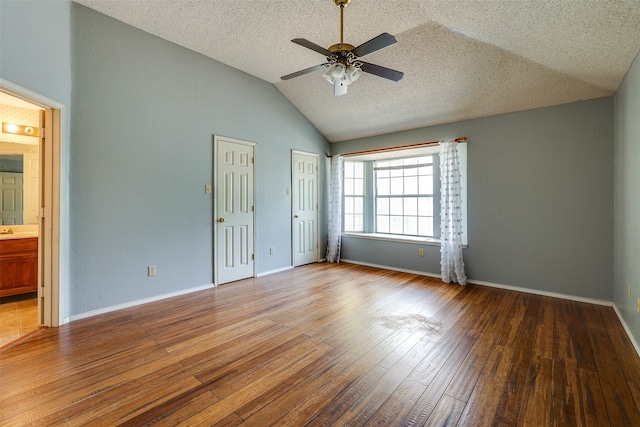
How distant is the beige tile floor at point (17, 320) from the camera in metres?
2.55

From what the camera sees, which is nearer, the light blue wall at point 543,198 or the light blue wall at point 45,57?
the light blue wall at point 45,57

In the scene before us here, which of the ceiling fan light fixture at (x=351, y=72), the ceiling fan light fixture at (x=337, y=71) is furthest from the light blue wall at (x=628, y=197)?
the ceiling fan light fixture at (x=337, y=71)

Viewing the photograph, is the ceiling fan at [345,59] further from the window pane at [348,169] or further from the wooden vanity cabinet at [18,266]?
the wooden vanity cabinet at [18,266]

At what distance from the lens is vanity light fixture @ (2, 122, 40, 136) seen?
374 cm

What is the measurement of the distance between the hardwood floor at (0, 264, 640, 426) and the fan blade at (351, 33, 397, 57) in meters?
2.38

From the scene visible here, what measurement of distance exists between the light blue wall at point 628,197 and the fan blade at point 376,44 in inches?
82.4

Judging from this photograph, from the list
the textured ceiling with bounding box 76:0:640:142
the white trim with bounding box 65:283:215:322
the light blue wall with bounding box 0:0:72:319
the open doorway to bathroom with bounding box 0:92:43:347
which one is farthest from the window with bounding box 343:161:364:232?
the open doorway to bathroom with bounding box 0:92:43:347

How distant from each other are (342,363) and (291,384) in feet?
1.43

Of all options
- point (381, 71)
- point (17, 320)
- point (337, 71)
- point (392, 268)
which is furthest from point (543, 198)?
point (17, 320)

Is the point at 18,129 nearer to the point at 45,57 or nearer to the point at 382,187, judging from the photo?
the point at 45,57

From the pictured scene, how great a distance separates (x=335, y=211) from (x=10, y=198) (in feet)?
16.0

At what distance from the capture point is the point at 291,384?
187cm

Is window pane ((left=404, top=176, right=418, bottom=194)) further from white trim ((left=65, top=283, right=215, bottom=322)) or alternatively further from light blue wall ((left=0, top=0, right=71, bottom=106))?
light blue wall ((left=0, top=0, right=71, bottom=106))

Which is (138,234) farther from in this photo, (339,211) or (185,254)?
(339,211)
